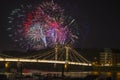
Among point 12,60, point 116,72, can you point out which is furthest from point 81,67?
point 116,72

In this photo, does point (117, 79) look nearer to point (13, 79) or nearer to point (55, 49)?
point (13, 79)

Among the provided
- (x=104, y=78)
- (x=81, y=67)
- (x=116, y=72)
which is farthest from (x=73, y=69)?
(x=104, y=78)

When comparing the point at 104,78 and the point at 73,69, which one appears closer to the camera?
the point at 104,78

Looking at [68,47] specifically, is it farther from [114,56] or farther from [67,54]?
[114,56]

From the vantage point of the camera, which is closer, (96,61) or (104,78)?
(104,78)

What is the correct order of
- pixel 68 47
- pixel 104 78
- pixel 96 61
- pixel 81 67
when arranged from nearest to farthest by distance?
pixel 104 78
pixel 96 61
pixel 81 67
pixel 68 47

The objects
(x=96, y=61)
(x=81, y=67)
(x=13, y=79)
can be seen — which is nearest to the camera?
(x=13, y=79)

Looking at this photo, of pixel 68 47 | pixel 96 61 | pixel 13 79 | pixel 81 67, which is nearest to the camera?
pixel 13 79

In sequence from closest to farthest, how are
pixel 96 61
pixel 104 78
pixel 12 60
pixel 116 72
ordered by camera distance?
pixel 104 78
pixel 116 72
pixel 96 61
pixel 12 60
